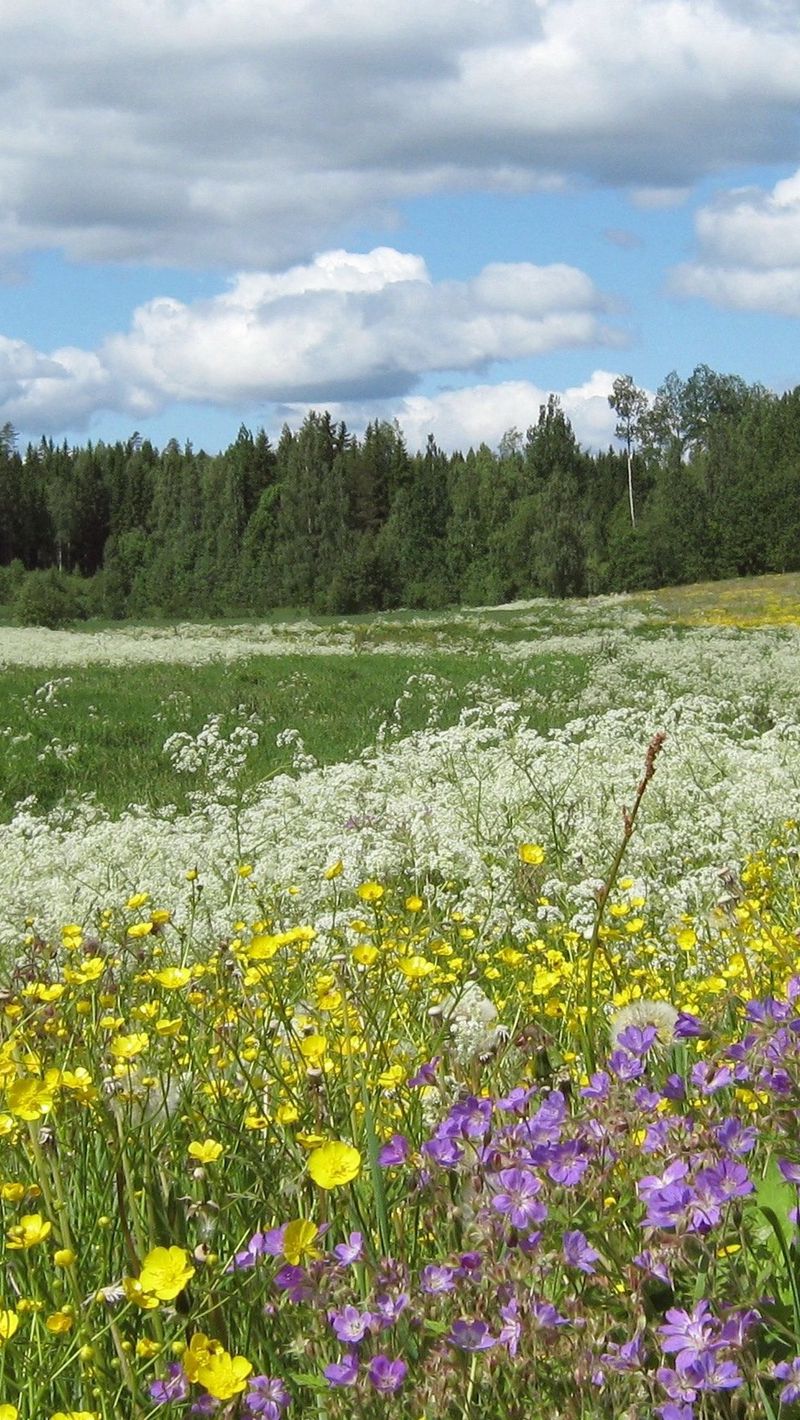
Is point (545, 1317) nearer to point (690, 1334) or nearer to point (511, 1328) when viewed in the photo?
point (511, 1328)

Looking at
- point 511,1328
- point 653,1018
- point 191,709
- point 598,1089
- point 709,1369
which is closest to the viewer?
point 709,1369

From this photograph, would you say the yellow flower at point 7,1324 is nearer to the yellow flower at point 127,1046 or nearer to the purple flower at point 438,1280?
the yellow flower at point 127,1046

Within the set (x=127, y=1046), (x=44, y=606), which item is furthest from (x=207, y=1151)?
(x=44, y=606)

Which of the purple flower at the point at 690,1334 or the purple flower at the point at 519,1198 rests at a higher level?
the purple flower at the point at 519,1198

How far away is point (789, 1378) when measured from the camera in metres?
1.54

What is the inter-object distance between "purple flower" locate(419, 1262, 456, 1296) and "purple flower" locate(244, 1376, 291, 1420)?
216 millimetres

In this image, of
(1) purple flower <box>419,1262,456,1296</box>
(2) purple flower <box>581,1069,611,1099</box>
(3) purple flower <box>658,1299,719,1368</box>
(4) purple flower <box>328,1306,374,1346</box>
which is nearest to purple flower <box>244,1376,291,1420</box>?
(4) purple flower <box>328,1306,374,1346</box>

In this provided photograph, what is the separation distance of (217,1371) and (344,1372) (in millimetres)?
177

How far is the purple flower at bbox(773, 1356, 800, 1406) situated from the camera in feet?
4.93

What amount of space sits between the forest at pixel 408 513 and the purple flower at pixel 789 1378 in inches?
2354

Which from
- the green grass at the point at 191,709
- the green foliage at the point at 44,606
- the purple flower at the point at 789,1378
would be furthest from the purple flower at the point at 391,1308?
the green foliage at the point at 44,606

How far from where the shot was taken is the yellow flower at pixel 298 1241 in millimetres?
1667

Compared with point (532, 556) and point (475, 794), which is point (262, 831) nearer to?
point (475, 794)

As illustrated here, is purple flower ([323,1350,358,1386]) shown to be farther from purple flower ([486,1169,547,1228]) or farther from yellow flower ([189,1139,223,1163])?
yellow flower ([189,1139,223,1163])
